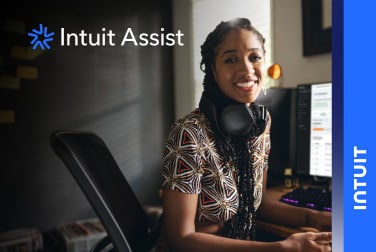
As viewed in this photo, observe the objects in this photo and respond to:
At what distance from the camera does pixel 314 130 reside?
0.88m

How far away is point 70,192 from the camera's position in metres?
0.78

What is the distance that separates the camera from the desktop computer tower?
866 mm

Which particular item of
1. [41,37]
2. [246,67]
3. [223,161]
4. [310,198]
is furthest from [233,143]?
[41,37]

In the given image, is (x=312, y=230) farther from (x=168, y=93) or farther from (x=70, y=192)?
(x=70, y=192)

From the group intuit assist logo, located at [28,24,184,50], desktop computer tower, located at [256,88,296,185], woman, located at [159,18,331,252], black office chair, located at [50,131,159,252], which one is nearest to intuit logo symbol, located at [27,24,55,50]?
intuit assist logo, located at [28,24,184,50]

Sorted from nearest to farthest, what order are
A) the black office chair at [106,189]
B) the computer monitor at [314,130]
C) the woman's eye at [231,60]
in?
the black office chair at [106,189]
the woman's eye at [231,60]
the computer monitor at [314,130]

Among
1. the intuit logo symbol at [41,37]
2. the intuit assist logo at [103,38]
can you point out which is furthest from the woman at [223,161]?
the intuit logo symbol at [41,37]

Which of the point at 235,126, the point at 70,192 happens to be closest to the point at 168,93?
the point at 235,126

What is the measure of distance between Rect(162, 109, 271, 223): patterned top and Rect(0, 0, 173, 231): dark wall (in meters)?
0.11

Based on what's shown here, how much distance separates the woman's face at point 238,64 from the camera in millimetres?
631

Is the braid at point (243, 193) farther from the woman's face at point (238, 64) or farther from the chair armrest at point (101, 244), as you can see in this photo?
the chair armrest at point (101, 244)

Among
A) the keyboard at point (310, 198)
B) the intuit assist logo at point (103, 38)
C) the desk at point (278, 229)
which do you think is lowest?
the desk at point (278, 229)

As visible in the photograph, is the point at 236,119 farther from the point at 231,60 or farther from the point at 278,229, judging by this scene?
the point at 278,229

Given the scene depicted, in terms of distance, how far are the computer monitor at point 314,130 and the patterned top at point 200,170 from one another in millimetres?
345
